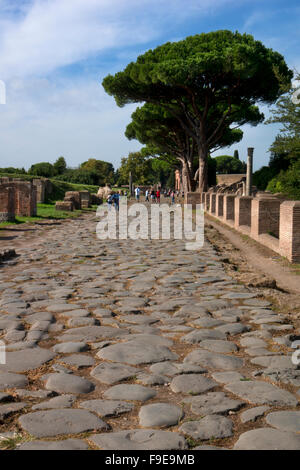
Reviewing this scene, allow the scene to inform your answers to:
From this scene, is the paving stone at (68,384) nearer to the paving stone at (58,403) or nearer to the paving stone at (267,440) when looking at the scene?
the paving stone at (58,403)

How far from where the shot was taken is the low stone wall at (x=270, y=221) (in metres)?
8.59

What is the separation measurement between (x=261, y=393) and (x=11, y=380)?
1.58m

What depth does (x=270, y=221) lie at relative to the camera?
472 inches

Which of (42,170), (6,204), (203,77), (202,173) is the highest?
(203,77)

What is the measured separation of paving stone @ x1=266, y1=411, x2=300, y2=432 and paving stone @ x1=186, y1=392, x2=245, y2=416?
8.2 inches

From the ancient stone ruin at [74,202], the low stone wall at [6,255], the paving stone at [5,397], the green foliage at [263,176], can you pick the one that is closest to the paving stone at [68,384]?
the paving stone at [5,397]

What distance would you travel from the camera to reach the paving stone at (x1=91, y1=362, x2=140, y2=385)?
10.1 ft

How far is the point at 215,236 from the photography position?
1343 cm

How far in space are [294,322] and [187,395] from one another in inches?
79.4

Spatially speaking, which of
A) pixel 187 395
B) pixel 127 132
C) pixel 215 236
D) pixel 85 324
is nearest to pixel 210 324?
pixel 85 324

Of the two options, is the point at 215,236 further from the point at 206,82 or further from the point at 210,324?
the point at 206,82

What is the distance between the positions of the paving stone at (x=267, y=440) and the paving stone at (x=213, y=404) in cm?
28

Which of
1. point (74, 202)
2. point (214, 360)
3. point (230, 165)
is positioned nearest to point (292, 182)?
point (214, 360)

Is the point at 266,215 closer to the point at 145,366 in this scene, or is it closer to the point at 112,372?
the point at 145,366
